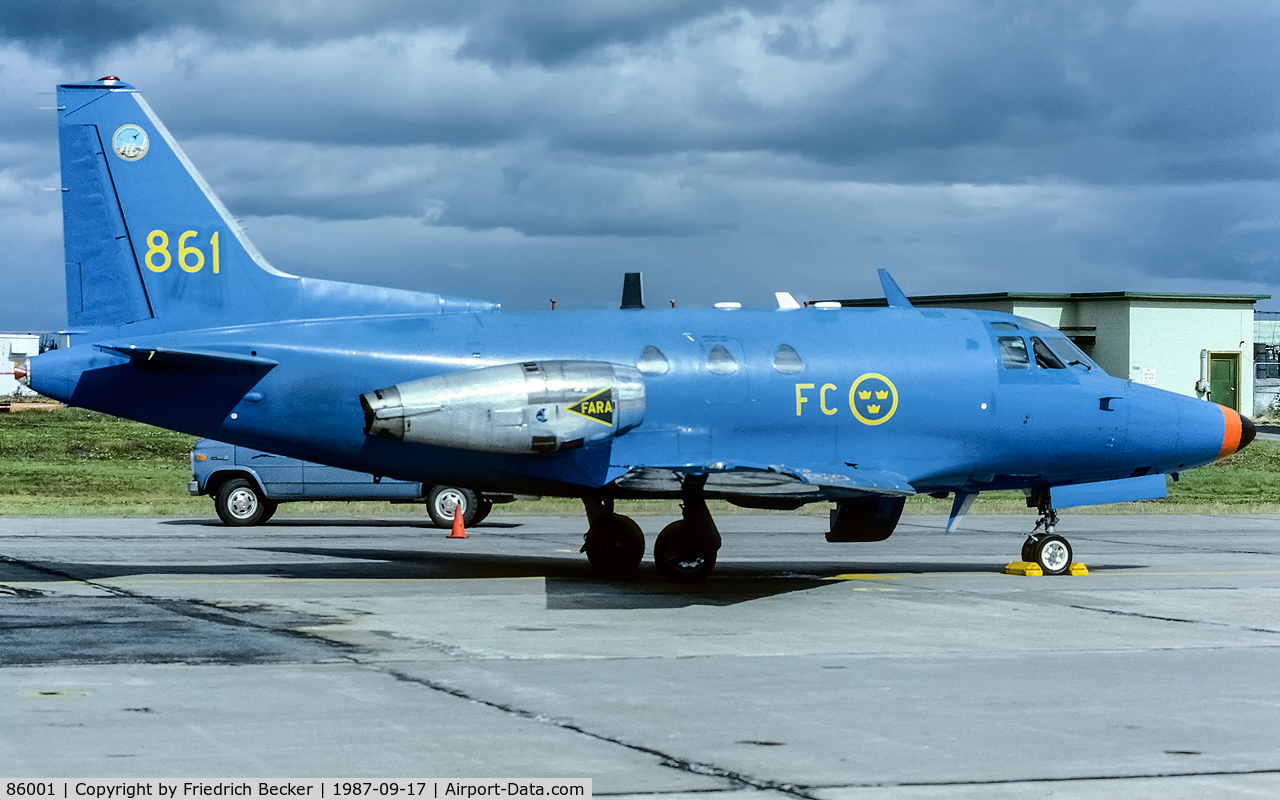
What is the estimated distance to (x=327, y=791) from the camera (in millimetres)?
8031

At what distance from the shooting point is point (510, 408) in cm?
1723

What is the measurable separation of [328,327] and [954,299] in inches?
2440

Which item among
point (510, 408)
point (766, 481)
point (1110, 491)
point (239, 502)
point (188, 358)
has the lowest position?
point (239, 502)

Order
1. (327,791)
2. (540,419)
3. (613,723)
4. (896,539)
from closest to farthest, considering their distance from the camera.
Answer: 1. (327,791)
2. (613,723)
3. (540,419)
4. (896,539)

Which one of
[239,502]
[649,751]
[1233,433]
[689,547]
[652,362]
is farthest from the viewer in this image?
[239,502]

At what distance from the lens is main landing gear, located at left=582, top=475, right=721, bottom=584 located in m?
18.7

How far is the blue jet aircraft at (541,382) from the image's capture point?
17500 mm

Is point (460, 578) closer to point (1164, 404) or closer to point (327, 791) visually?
point (1164, 404)

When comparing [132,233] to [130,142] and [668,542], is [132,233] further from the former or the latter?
[668,542]

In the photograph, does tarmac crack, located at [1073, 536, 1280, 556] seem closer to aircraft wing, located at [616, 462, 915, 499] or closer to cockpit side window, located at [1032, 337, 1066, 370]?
cockpit side window, located at [1032, 337, 1066, 370]

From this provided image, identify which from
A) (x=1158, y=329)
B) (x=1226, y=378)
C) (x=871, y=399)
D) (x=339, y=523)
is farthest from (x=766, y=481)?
(x=1226, y=378)

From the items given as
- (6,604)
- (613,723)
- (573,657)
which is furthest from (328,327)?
(613,723)

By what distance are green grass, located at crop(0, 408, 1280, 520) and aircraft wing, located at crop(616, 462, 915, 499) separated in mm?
13412

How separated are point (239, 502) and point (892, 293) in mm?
14700
